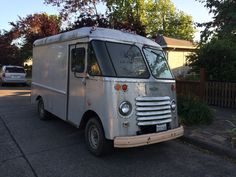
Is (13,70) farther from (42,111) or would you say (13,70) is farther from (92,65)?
(92,65)

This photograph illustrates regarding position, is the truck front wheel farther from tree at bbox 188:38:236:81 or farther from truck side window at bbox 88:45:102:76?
tree at bbox 188:38:236:81

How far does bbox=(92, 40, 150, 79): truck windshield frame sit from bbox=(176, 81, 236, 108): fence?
5.00m

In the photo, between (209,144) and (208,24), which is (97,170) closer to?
(209,144)

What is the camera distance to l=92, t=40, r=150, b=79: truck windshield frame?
→ 527cm

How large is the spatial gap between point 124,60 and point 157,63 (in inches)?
38.1

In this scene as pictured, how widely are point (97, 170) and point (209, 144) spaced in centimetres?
268

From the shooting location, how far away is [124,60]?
5.52 m

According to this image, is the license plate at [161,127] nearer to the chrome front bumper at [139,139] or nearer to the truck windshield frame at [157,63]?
the chrome front bumper at [139,139]

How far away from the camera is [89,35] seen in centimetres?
550

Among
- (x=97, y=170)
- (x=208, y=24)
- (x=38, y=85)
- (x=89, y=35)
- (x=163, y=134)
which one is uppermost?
(x=208, y=24)

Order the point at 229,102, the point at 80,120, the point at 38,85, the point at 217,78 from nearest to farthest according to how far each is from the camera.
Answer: the point at 80,120
the point at 38,85
the point at 229,102
the point at 217,78

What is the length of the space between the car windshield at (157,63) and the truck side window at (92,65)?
119 centimetres

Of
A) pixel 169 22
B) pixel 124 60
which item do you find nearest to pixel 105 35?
pixel 124 60

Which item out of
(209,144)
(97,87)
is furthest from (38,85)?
(209,144)
